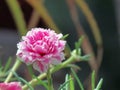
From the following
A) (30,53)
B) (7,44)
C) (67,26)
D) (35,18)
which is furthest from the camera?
(7,44)

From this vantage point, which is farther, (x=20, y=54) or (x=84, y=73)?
(x=84, y=73)

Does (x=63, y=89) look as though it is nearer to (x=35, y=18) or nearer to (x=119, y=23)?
(x=35, y=18)

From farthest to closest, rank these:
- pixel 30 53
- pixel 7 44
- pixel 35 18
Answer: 1. pixel 7 44
2. pixel 35 18
3. pixel 30 53

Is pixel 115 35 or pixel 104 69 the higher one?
pixel 115 35

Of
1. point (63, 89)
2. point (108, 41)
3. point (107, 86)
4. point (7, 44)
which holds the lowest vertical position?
point (63, 89)

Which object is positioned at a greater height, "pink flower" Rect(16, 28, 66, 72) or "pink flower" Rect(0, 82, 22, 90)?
"pink flower" Rect(16, 28, 66, 72)

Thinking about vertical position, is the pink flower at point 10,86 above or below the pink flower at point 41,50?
below

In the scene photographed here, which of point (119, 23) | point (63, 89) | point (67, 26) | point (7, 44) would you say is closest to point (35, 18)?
point (63, 89)

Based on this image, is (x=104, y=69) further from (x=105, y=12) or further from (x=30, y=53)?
(x=30, y=53)
